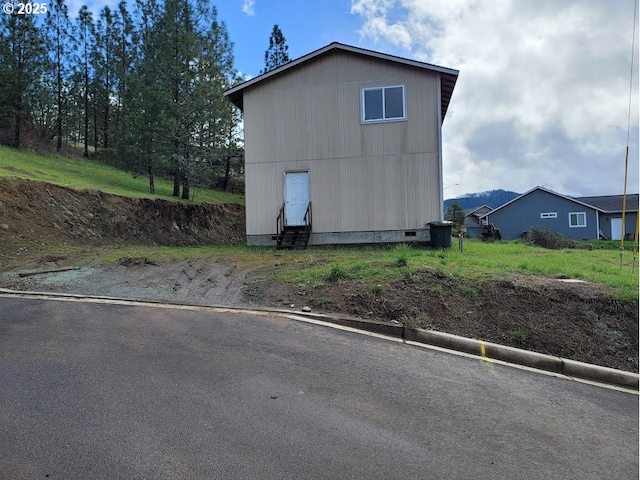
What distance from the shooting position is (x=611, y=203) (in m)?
39.1

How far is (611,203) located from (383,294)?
42.5 meters

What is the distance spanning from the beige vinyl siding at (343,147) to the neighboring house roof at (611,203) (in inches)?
1263

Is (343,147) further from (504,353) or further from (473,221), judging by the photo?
(473,221)

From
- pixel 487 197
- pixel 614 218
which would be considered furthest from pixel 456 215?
pixel 487 197

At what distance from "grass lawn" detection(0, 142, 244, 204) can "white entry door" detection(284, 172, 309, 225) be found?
344 inches

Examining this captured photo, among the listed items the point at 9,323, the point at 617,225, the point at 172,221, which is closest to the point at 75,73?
the point at 172,221

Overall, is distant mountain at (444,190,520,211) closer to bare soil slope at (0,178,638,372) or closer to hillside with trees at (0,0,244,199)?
hillside with trees at (0,0,244,199)

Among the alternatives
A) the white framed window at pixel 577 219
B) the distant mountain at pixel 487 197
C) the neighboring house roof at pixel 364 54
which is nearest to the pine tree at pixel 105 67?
the neighboring house roof at pixel 364 54

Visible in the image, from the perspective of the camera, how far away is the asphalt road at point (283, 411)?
2.83 metres

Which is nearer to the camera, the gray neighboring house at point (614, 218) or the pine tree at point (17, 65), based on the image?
the pine tree at point (17, 65)

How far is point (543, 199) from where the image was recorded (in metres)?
37.9

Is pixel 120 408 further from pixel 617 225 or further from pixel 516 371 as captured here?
pixel 617 225

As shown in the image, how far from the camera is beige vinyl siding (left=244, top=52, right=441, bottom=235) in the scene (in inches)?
558

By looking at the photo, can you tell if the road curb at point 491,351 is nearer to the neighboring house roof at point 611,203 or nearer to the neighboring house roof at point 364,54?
the neighboring house roof at point 364,54
